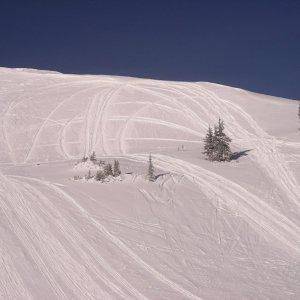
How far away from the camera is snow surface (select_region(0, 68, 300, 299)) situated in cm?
1092

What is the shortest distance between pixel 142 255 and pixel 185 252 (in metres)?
1.10

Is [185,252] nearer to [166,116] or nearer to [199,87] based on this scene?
[166,116]

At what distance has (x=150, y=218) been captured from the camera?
14516 mm

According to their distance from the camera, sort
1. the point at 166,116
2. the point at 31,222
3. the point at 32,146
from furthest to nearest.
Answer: the point at 166,116 → the point at 32,146 → the point at 31,222

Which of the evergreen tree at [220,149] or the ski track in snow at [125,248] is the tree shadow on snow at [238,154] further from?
the ski track in snow at [125,248]

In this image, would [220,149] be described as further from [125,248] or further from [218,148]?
[125,248]

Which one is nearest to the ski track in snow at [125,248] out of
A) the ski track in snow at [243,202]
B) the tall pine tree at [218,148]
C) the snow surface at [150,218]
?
the snow surface at [150,218]

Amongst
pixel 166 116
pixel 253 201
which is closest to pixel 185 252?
pixel 253 201

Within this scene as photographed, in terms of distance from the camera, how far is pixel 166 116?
1328 inches

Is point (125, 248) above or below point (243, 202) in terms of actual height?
below

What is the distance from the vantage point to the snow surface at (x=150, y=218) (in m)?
10.9

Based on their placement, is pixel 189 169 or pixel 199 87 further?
pixel 199 87

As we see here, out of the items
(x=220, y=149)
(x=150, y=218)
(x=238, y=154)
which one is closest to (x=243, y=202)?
(x=150, y=218)

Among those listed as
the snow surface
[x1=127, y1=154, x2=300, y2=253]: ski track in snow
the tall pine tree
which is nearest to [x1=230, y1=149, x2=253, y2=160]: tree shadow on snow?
the snow surface
